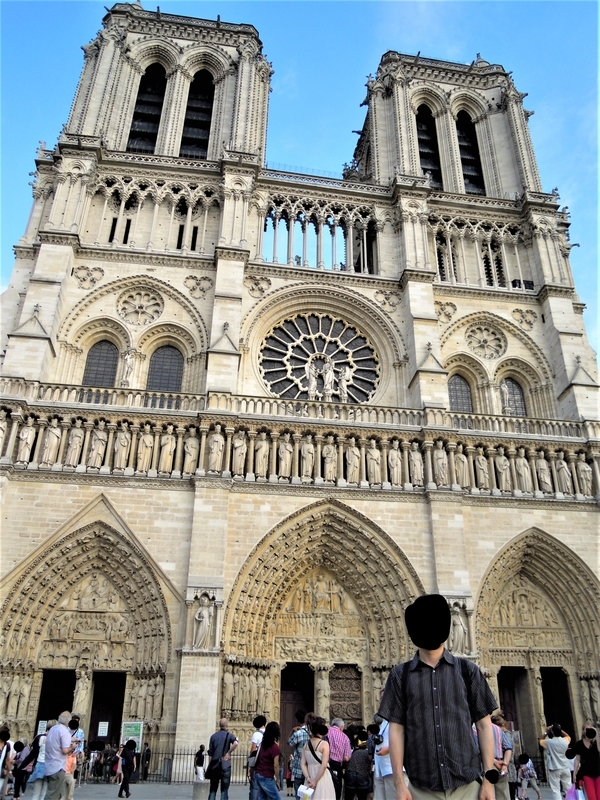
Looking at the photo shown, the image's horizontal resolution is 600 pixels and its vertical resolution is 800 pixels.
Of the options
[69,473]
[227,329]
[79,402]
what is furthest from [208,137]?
[69,473]

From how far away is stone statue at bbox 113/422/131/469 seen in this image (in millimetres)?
14648

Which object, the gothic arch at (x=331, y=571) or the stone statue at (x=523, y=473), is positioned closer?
the gothic arch at (x=331, y=571)

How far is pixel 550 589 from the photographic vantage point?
51.8 feet

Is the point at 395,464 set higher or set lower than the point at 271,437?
lower

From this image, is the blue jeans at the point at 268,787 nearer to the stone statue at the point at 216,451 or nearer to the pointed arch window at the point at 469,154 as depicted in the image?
the stone statue at the point at 216,451

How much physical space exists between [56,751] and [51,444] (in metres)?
8.98

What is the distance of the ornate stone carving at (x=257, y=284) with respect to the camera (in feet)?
61.1

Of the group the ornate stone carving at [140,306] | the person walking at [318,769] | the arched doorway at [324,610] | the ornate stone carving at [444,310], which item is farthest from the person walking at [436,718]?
the ornate stone carving at [444,310]

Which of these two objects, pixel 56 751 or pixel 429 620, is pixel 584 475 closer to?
pixel 56 751

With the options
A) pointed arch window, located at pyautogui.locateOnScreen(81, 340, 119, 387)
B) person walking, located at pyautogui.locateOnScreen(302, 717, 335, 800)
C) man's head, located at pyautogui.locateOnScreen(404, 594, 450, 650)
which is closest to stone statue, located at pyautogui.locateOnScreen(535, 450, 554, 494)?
pointed arch window, located at pyautogui.locateOnScreen(81, 340, 119, 387)

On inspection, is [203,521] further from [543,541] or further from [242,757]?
[543,541]

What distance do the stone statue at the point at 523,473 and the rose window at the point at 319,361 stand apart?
440 centimetres

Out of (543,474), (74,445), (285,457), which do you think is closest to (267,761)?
(285,457)

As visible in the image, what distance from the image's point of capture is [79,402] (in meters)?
15.2
